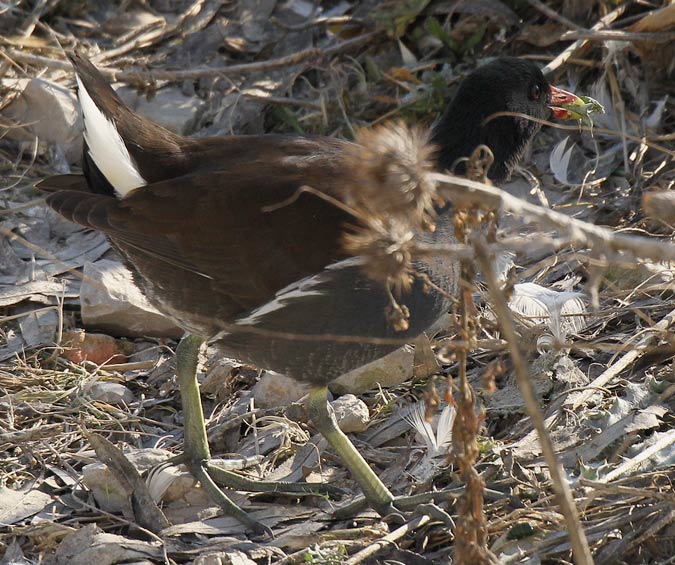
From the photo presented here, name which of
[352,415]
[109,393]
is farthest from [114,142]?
[352,415]

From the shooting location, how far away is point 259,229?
351cm

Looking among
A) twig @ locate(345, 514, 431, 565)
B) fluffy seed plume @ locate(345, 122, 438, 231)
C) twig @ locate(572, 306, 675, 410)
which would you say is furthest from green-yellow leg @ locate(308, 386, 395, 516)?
fluffy seed plume @ locate(345, 122, 438, 231)

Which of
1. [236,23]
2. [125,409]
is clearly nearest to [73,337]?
[125,409]

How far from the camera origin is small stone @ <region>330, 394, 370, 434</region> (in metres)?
3.99

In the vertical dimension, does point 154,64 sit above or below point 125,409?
above

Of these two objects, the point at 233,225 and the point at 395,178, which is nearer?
the point at 395,178

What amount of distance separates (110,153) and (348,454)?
1.45m

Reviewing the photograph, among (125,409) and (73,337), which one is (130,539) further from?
(73,337)

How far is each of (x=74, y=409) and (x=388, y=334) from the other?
1.41 m

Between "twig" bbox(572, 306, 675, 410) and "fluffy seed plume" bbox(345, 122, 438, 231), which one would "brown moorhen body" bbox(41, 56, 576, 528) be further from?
"fluffy seed plume" bbox(345, 122, 438, 231)

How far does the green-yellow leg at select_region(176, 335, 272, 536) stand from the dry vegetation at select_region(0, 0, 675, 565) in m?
0.08

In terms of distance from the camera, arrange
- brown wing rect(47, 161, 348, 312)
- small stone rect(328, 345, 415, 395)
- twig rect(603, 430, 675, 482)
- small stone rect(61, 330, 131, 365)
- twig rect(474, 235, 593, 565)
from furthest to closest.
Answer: small stone rect(61, 330, 131, 365)
small stone rect(328, 345, 415, 395)
brown wing rect(47, 161, 348, 312)
twig rect(603, 430, 675, 482)
twig rect(474, 235, 593, 565)

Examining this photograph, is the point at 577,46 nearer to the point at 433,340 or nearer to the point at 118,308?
the point at 433,340

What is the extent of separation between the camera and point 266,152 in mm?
3719
